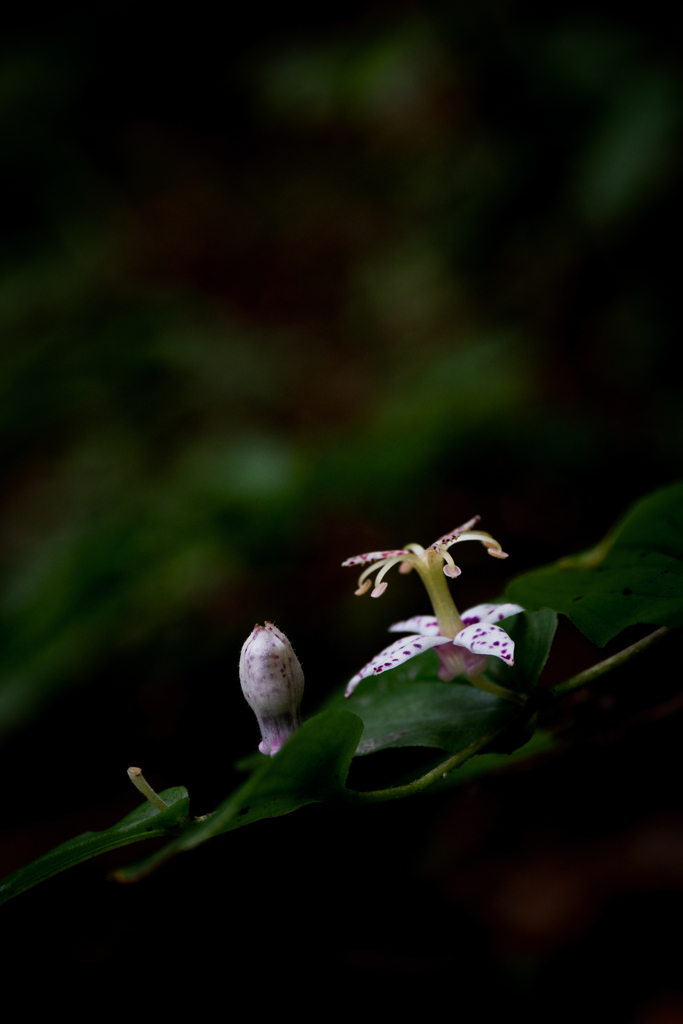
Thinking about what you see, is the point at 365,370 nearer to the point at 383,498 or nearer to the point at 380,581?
the point at 383,498

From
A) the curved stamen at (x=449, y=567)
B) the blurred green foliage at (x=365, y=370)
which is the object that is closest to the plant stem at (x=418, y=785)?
the curved stamen at (x=449, y=567)

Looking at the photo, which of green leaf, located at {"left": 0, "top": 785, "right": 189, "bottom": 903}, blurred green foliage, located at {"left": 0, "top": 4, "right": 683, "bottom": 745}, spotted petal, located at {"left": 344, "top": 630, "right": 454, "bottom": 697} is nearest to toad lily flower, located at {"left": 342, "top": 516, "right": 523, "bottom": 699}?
spotted petal, located at {"left": 344, "top": 630, "right": 454, "bottom": 697}

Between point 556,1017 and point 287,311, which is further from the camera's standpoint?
Answer: point 287,311

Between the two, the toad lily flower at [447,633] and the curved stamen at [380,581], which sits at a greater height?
the curved stamen at [380,581]

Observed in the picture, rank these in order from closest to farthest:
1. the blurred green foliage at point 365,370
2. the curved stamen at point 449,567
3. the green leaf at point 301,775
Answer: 1. the green leaf at point 301,775
2. the curved stamen at point 449,567
3. the blurred green foliage at point 365,370

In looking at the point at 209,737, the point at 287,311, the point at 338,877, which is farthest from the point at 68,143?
the point at 338,877

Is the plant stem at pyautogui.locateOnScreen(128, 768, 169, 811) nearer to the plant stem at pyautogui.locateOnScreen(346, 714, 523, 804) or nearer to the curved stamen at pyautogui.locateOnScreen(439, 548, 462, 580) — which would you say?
the plant stem at pyautogui.locateOnScreen(346, 714, 523, 804)

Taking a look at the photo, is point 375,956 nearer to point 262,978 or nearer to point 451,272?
point 262,978

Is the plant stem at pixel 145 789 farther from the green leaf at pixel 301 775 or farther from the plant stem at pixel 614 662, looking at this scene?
the plant stem at pixel 614 662
